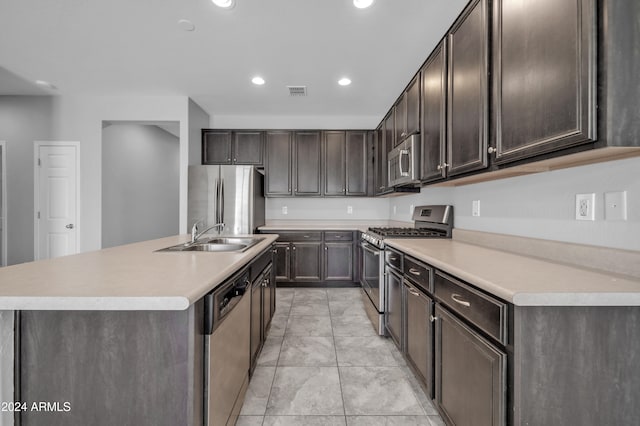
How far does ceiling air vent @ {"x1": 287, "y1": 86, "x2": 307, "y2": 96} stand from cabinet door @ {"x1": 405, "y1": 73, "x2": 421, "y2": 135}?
1410 millimetres

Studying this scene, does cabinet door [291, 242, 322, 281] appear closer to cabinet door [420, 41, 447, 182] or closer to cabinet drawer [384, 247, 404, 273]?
cabinet drawer [384, 247, 404, 273]

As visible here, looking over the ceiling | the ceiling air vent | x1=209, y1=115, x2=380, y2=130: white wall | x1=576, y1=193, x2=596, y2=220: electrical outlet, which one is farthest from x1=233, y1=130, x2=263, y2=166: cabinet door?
x1=576, y1=193, x2=596, y2=220: electrical outlet

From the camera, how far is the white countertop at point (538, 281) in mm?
872

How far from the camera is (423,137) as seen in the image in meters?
2.32

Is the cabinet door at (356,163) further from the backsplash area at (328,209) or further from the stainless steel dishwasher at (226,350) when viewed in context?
the stainless steel dishwasher at (226,350)

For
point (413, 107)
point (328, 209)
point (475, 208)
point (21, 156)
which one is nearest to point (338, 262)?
point (328, 209)

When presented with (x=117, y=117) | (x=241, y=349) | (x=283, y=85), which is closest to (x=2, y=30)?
(x=117, y=117)

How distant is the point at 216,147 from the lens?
4332mm

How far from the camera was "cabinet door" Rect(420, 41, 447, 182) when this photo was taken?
1956mm

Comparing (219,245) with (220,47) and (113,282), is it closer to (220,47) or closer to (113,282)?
(113,282)

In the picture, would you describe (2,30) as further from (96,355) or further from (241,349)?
(241,349)

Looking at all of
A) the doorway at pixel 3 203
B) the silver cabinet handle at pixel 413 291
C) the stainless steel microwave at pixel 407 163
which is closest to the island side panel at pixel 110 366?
the silver cabinet handle at pixel 413 291

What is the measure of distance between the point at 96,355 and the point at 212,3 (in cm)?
234

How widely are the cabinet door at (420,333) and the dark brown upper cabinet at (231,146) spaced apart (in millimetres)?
3253
